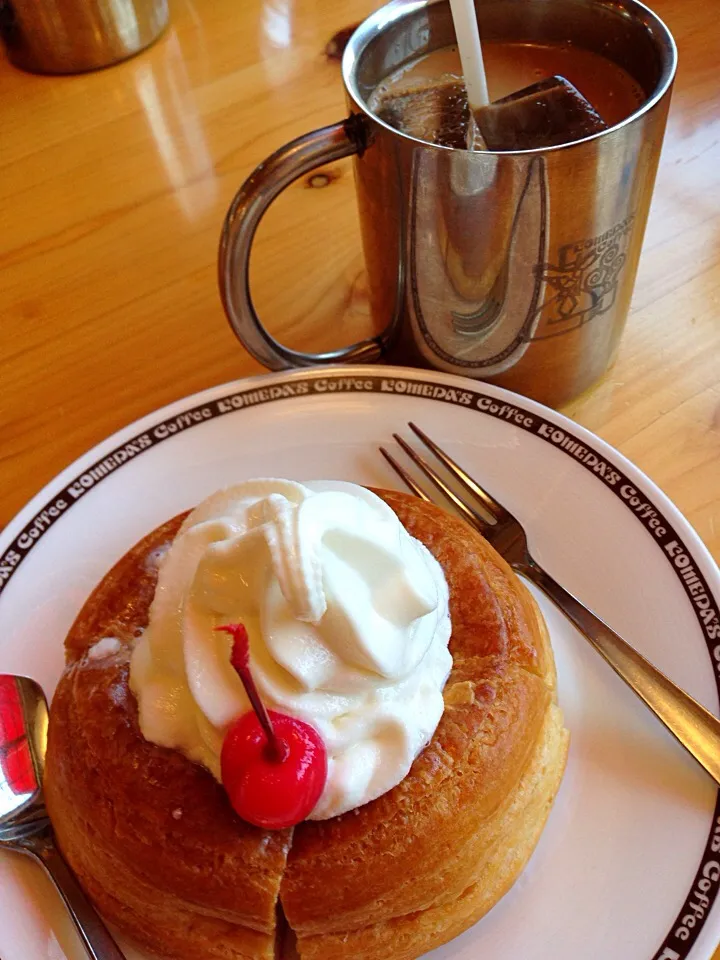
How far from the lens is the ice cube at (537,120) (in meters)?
1.11

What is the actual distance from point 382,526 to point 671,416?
668mm

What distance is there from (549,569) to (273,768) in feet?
1.70

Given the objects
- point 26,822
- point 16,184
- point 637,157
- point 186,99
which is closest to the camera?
point 26,822

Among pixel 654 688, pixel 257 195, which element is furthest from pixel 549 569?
pixel 257 195

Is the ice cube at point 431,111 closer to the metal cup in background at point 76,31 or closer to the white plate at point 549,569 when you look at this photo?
the white plate at point 549,569

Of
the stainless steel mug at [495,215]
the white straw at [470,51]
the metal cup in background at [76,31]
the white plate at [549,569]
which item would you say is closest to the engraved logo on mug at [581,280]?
the stainless steel mug at [495,215]

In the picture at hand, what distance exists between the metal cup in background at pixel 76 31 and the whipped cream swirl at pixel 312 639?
1695mm

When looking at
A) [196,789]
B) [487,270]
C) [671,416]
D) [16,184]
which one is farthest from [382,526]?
[16,184]

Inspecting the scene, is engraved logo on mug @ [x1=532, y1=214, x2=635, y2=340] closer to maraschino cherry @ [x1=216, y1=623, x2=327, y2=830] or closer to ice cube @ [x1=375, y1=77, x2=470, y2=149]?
ice cube @ [x1=375, y1=77, x2=470, y2=149]

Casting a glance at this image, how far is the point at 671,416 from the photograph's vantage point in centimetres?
135

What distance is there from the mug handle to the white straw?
0.56 feet

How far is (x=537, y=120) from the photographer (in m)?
1.12

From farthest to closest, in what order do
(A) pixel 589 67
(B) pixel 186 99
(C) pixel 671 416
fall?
(B) pixel 186 99
(C) pixel 671 416
(A) pixel 589 67

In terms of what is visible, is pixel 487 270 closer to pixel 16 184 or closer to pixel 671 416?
pixel 671 416
